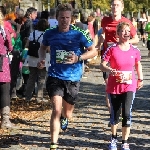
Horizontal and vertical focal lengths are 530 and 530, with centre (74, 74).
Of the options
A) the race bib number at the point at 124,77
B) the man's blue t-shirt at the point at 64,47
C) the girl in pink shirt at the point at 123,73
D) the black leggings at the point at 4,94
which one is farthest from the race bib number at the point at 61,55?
the black leggings at the point at 4,94

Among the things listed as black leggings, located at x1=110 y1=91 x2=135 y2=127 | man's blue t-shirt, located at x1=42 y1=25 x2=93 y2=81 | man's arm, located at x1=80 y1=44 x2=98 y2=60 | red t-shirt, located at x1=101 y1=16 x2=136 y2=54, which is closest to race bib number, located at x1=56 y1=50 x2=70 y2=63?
man's blue t-shirt, located at x1=42 y1=25 x2=93 y2=81

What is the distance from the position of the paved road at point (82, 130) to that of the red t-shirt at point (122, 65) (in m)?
0.87

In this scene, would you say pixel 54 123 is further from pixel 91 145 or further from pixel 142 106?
pixel 142 106

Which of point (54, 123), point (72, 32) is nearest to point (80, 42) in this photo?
point (72, 32)

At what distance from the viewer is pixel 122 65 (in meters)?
6.89

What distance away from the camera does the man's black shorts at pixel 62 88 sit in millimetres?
6789

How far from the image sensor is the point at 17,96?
1223 cm

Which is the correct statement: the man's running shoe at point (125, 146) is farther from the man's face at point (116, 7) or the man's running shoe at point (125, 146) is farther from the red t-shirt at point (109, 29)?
the man's face at point (116, 7)

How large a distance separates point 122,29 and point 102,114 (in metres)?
3.36

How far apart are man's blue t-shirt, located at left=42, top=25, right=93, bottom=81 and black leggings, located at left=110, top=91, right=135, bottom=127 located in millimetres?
603

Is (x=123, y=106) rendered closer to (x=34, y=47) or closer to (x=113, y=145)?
(x=113, y=145)

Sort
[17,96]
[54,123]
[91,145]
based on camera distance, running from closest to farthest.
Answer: [54,123] < [91,145] < [17,96]

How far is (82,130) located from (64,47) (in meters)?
2.04

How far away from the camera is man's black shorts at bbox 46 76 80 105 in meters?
6.79
